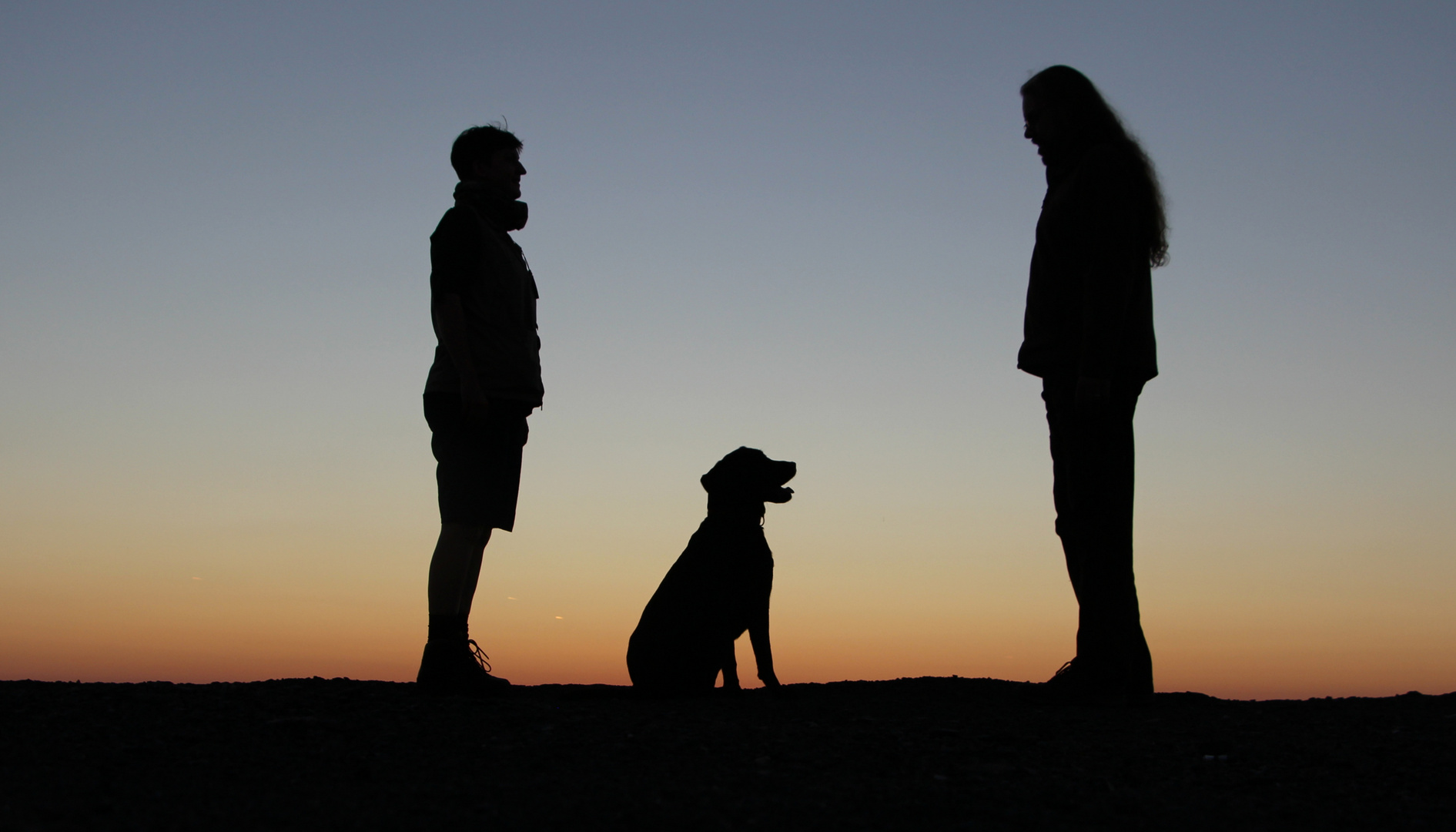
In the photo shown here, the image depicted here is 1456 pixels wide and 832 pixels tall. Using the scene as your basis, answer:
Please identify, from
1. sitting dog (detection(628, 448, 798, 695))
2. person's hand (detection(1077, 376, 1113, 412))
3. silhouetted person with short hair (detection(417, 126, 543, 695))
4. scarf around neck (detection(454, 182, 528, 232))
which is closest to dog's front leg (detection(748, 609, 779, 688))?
sitting dog (detection(628, 448, 798, 695))

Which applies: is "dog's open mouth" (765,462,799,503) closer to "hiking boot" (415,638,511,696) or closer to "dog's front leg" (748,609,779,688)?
"dog's front leg" (748,609,779,688)

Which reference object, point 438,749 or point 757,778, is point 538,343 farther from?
point 757,778

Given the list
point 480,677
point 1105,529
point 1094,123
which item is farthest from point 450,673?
point 1094,123

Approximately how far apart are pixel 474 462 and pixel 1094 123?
2.57m

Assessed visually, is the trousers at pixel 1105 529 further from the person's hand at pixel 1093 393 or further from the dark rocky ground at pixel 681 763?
the dark rocky ground at pixel 681 763

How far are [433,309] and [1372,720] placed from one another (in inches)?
Answer: 142

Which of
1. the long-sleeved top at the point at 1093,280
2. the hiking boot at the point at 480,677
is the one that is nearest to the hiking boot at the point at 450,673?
the hiking boot at the point at 480,677

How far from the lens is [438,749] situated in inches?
122

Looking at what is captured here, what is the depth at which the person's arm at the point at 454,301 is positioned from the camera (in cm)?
400

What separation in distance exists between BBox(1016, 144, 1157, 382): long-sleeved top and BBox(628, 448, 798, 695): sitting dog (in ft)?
4.45

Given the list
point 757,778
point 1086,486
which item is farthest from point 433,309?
point 1086,486

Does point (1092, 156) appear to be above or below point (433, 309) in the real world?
above

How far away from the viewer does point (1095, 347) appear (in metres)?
3.94

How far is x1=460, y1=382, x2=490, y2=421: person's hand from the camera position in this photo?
3984 millimetres
